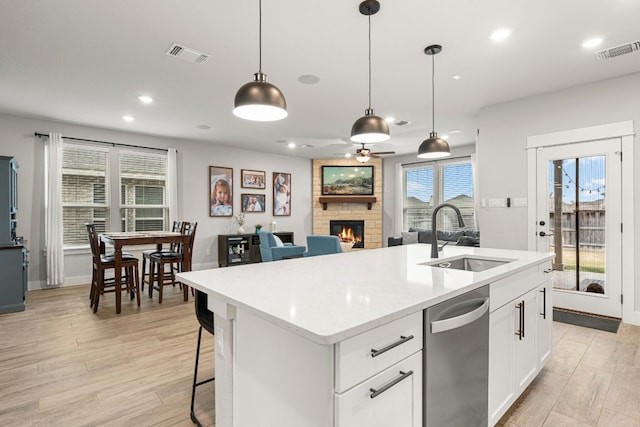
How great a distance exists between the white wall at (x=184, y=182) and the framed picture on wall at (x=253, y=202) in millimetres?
117

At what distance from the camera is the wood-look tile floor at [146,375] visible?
1906 mm

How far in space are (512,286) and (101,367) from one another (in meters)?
2.95

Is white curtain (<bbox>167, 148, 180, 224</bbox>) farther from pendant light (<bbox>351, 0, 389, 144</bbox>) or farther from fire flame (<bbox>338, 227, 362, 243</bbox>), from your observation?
pendant light (<bbox>351, 0, 389, 144</bbox>)

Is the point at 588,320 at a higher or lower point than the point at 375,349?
lower

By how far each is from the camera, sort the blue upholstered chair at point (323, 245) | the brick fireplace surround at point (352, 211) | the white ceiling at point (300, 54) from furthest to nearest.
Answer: the brick fireplace surround at point (352, 211)
the blue upholstered chair at point (323, 245)
the white ceiling at point (300, 54)

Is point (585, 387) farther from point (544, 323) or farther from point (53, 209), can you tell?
point (53, 209)

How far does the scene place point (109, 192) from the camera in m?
5.64

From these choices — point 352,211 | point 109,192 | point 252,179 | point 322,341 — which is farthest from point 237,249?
point 322,341

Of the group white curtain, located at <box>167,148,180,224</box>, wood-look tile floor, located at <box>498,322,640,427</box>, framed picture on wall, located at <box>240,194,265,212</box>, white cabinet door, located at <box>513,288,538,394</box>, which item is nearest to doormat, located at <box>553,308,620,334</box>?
wood-look tile floor, located at <box>498,322,640,427</box>

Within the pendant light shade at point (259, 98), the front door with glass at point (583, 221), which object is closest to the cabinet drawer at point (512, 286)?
the pendant light shade at point (259, 98)

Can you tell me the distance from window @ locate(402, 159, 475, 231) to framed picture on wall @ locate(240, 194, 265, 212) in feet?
11.5

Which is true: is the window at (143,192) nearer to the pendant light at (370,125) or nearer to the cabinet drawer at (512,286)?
the pendant light at (370,125)

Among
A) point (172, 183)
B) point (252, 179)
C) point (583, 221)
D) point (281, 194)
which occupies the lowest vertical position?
point (583, 221)

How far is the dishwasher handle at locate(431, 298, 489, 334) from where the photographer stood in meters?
1.23
